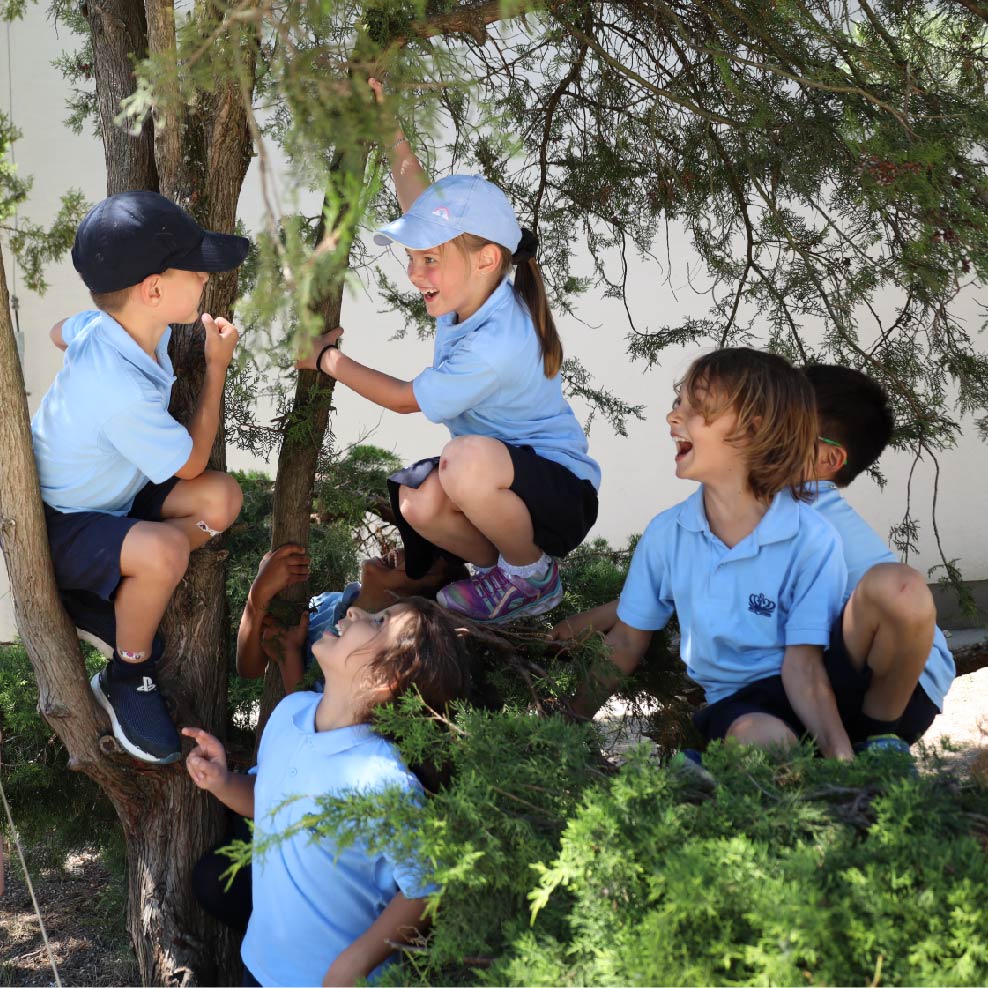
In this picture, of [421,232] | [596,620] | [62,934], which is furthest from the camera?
[62,934]

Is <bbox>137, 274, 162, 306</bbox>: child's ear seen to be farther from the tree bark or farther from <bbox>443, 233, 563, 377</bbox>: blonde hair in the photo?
<bbox>443, 233, 563, 377</bbox>: blonde hair

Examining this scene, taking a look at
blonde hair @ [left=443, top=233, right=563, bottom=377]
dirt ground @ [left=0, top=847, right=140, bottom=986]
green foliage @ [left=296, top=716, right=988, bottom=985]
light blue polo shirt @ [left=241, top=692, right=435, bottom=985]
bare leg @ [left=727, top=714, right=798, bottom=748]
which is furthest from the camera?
dirt ground @ [left=0, top=847, right=140, bottom=986]

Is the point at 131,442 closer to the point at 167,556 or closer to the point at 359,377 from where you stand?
the point at 167,556

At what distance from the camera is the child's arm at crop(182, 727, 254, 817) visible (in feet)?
6.95

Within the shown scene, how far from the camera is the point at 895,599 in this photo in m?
1.98

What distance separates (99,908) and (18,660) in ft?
3.38

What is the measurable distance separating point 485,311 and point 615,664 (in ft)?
2.60

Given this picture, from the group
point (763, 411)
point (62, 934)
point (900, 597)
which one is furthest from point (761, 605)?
point (62, 934)

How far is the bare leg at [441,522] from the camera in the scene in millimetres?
2354

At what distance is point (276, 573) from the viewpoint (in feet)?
8.34

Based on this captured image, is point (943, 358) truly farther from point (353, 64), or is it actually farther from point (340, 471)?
point (353, 64)

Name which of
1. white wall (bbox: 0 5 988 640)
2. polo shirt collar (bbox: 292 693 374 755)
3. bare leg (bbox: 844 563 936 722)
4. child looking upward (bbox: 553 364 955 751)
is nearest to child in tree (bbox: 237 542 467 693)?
child looking upward (bbox: 553 364 955 751)

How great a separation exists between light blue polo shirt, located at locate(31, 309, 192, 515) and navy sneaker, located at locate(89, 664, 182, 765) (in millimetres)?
346

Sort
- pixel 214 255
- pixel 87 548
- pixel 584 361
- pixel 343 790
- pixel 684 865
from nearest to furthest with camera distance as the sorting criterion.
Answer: pixel 684 865
pixel 343 790
pixel 87 548
pixel 214 255
pixel 584 361
